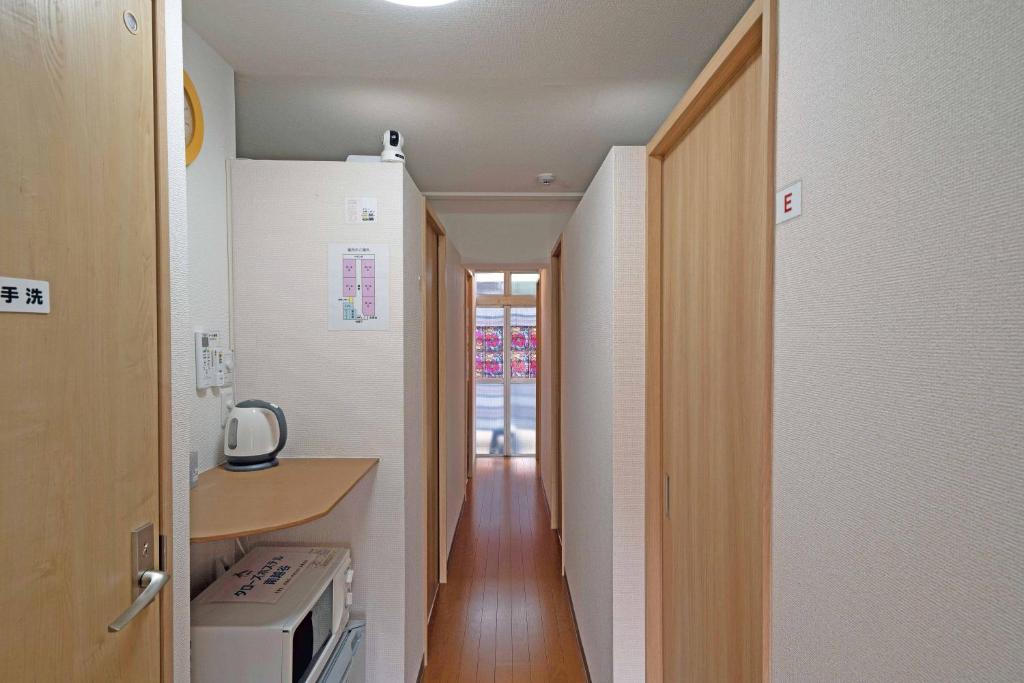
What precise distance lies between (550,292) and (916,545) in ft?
12.3

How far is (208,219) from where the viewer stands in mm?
1804

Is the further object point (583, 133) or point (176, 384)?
point (583, 133)

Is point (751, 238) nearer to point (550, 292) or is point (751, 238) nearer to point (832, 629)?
point (832, 629)

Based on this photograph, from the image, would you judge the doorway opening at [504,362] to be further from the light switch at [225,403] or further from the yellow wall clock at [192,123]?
the yellow wall clock at [192,123]

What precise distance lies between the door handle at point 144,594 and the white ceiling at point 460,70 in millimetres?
1573

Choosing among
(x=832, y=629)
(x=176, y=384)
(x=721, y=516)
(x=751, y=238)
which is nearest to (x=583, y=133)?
(x=751, y=238)

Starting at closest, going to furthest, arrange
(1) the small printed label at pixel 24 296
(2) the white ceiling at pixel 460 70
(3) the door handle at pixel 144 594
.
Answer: (1) the small printed label at pixel 24 296
(3) the door handle at pixel 144 594
(2) the white ceiling at pixel 460 70

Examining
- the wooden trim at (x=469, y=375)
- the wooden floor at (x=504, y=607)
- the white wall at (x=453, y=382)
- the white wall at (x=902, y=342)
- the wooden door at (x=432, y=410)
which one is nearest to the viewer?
the white wall at (x=902, y=342)

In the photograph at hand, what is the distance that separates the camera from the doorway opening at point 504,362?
252 inches

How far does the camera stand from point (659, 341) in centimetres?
178

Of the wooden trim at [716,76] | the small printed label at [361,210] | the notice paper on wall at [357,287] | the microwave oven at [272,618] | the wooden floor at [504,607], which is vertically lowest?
the wooden floor at [504,607]

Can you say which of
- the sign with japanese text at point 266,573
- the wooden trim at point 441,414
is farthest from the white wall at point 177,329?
the wooden trim at point 441,414

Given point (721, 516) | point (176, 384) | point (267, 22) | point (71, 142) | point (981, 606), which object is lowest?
point (721, 516)

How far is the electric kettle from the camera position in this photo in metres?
Answer: 1.79
